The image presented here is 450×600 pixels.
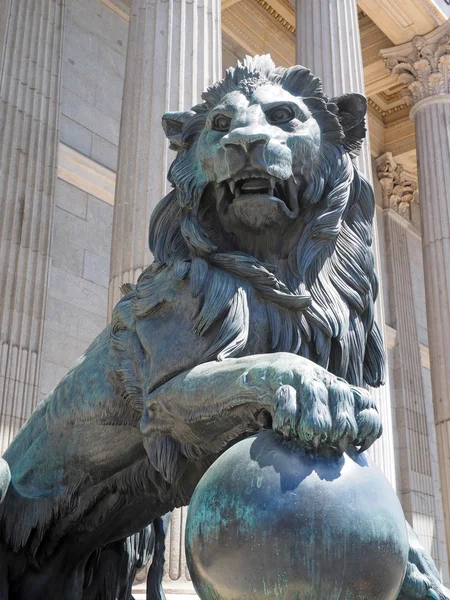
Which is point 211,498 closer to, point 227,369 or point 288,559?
point 288,559

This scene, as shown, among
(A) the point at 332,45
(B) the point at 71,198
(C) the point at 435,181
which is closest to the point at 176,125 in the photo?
(A) the point at 332,45

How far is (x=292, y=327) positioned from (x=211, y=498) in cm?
74

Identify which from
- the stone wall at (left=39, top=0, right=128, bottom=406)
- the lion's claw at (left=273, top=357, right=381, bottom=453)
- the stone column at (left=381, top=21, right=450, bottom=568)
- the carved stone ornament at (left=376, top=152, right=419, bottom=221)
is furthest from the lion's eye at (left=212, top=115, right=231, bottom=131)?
the carved stone ornament at (left=376, top=152, right=419, bottom=221)

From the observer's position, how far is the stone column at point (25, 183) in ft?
32.0

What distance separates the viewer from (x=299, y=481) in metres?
2.01

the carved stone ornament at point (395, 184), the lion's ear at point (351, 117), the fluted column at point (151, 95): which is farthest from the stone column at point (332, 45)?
the carved stone ornament at point (395, 184)

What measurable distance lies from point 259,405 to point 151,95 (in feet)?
24.2

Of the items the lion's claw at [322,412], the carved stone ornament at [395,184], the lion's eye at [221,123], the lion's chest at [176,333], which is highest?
the carved stone ornament at [395,184]

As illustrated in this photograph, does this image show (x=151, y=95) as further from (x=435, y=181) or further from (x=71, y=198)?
(x=435, y=181)

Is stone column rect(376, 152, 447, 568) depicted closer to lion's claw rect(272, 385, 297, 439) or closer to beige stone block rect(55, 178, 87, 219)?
beige stone block rect(55, 178, 87, 219)

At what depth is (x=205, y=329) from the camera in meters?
2.64

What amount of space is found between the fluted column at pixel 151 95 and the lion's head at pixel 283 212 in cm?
545

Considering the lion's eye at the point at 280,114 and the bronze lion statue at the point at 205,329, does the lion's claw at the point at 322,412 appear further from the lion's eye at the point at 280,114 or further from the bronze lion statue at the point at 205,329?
the lion's eye at the point at 280,114

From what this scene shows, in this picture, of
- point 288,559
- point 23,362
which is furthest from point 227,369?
point 23,362
